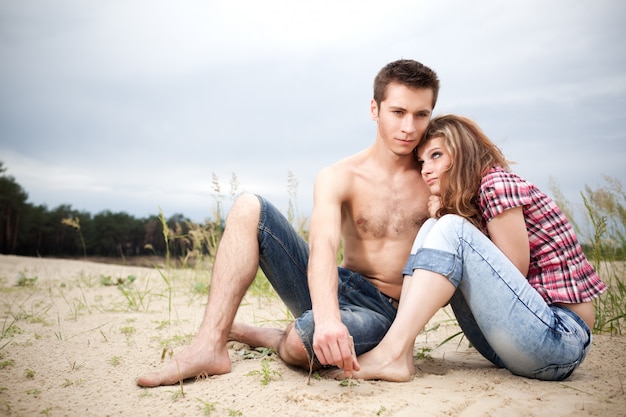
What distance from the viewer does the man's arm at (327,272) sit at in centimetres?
190

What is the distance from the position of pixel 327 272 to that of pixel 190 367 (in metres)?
0.80

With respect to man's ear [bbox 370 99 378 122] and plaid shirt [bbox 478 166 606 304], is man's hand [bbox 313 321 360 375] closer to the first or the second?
plaid shirt [bbox 478 166 606 304]

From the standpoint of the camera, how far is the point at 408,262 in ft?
7.33

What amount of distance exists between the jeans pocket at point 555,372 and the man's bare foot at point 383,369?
62 centimetres

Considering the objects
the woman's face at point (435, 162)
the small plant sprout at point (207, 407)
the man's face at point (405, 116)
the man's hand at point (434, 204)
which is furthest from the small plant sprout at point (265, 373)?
the man's face at point (405, 116)

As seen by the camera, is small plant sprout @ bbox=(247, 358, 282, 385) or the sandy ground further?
small plant sprout @ bbox=(247, 358, 282, 385)

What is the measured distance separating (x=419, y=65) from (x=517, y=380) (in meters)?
1.82

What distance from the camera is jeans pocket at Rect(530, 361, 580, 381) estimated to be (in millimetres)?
2066

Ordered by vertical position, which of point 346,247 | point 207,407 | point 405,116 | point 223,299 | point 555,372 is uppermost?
point 405,116

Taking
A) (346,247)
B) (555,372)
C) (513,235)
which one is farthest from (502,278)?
(346,247)

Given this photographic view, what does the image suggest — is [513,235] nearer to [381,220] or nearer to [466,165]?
[466,165]

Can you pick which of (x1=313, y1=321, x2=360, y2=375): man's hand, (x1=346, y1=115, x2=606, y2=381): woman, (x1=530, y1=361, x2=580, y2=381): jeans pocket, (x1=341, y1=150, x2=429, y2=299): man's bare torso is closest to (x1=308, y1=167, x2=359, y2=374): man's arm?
(x1=313, y1=321, x2=360, y2=375): man's hand

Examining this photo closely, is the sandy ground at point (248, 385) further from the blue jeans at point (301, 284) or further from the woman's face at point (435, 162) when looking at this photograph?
the woman's face at point (435, 162)

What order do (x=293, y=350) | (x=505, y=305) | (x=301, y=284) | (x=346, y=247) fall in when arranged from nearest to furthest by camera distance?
(x=505, y=305) → (x=293, y=350) → (x=301, y=284) → (x=346, y=247)
